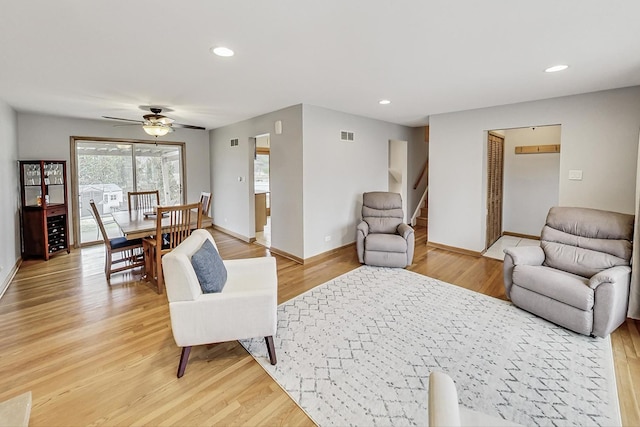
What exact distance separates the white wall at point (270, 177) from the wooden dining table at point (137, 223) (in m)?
1.26

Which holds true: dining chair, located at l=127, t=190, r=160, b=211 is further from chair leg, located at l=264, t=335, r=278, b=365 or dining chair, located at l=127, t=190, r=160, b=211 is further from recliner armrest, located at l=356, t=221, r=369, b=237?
chair leg, located at l=264, t=335, r=278, b=365

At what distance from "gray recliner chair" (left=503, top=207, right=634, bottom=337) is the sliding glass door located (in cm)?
625

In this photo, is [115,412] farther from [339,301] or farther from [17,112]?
[17,112]

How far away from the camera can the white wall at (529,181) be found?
5.44 metres

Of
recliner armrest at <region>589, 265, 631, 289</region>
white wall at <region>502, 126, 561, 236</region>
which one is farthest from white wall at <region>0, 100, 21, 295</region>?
white wall at <region>502, 126, 561, 236</region>

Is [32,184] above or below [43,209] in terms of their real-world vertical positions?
above

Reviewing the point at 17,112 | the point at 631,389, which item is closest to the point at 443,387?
the point at 631,389

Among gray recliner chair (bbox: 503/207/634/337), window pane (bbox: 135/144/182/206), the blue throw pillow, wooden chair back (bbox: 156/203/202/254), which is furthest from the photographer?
window pane (bbox: 135/144/182/206)

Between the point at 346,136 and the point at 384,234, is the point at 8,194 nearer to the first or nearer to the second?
the point at 346,136

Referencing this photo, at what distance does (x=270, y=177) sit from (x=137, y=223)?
2.10 m

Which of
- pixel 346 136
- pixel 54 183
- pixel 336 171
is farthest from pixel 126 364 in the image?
pixel 54 183

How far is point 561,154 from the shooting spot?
3.95m

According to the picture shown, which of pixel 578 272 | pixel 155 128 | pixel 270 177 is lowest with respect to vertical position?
pixel 578 272

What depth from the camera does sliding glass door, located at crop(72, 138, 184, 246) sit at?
552 centimetres
